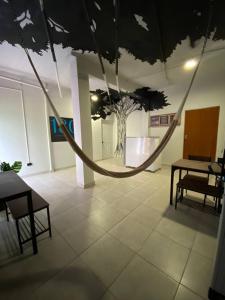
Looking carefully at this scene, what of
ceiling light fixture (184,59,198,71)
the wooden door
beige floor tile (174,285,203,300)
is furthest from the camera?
the wooden door

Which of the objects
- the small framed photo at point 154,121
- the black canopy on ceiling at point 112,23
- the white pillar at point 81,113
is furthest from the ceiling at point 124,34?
the small framed photo at point 154,121

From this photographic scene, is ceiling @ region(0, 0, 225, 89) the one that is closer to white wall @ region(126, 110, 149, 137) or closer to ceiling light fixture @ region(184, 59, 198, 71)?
ceiling light fixture @ region(184, 59, 198, 71)

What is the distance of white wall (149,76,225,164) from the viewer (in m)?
3.68

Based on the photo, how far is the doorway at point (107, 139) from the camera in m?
5.83

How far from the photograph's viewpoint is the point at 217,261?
0.95 meters

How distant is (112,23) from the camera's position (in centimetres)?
189

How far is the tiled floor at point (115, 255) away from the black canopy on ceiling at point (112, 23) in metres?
2.58

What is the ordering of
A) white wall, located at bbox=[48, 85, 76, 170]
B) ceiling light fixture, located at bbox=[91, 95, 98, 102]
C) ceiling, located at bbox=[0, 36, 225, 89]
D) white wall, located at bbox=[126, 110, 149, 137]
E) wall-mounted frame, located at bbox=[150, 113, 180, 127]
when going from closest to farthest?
ceiling, located at bbox=[0, 36, 225, 89] → white wall, located at bbox=[48, 85, 76, 170] → wall-mounted frame, located at bbox=[150, 113, 180, 127] → ceiling light fixture, located at bbox=[91, 95, 98, 102] → white wall, located at bbox=[126, 110, 149, 137]

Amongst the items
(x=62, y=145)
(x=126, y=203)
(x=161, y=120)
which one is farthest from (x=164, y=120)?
(x=62, y=145)

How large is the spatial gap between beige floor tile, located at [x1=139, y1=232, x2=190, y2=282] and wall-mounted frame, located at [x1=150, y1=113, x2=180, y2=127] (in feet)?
12.3

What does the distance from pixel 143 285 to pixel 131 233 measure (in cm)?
57

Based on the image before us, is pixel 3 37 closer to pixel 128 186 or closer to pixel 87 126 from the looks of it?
pixel 87 126

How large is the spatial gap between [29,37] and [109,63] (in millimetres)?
1471

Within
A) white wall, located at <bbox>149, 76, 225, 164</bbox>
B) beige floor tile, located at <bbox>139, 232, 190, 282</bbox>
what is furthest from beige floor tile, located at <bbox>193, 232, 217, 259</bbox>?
white wall, located at <bbox>149, 76, 225, 164</bbox>
